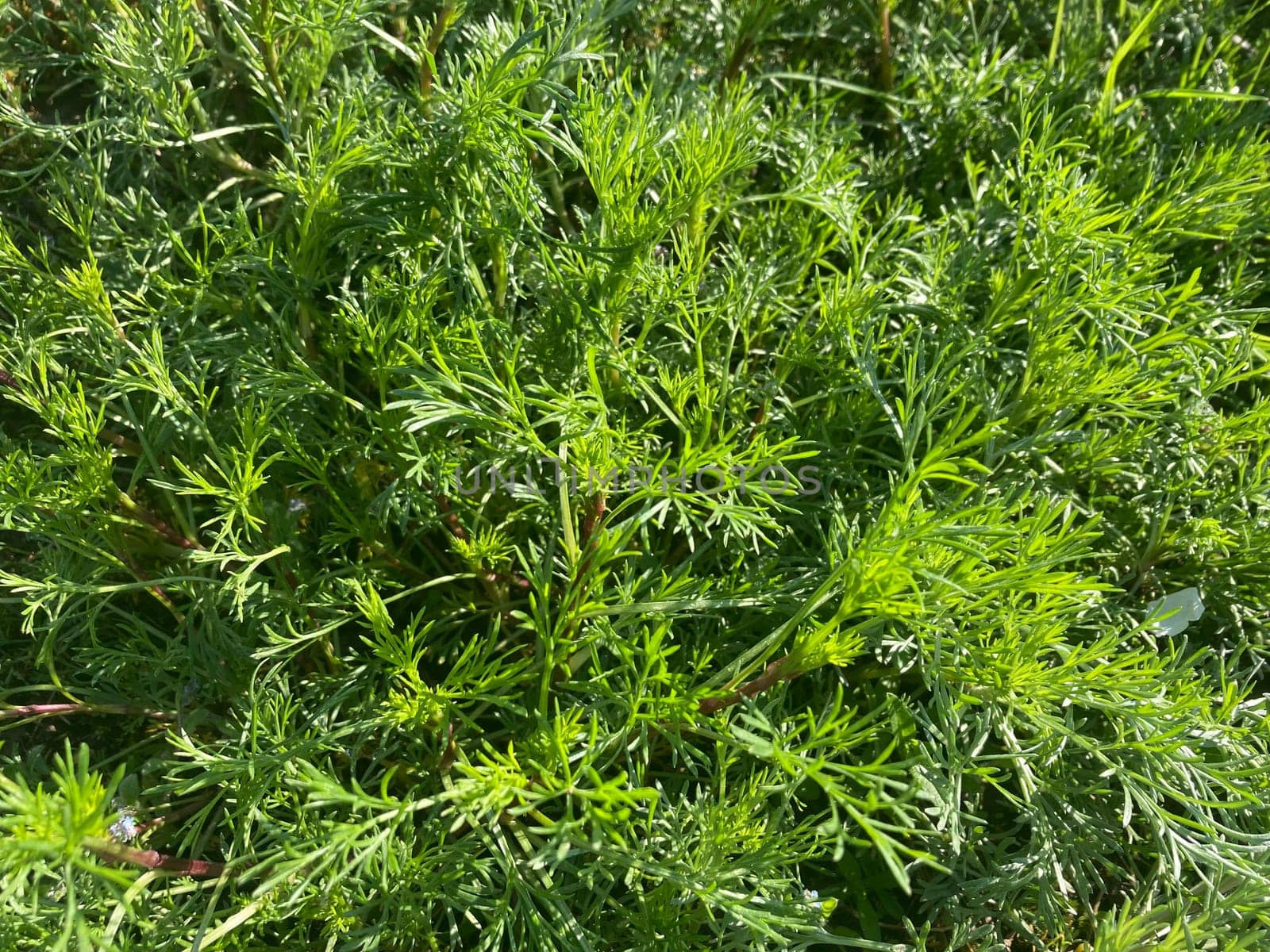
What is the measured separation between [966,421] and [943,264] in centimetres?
50

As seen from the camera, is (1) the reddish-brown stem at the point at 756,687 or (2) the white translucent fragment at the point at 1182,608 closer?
(1) the reddish-brown stem at the point at 756,687

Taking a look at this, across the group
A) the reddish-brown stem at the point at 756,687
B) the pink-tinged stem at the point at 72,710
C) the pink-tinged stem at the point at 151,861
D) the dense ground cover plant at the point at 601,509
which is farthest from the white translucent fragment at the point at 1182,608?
the pink-tinged stem at the point at 72,710

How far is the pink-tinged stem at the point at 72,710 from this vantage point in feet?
4.32

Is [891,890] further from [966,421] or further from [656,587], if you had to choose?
[966,421]

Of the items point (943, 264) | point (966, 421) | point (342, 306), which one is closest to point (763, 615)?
point (966, 421)

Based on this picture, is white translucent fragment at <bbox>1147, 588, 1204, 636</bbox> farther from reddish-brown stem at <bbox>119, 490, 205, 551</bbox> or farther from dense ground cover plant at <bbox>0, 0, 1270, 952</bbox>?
reddish-brown stem at <bbox>119, 490, 205, 551</bbox>

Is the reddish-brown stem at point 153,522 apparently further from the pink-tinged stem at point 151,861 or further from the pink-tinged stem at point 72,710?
the pink-tinged stem at point 151,861

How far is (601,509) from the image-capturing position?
1209mm

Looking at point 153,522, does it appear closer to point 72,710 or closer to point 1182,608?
point 72,710

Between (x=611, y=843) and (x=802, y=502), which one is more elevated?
(x=802, y=502)

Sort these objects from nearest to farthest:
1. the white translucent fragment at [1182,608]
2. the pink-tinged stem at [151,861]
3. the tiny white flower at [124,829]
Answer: the pink-tinged stem at [151,861], the tiny white flower at [124,829], the white translucent fragment at [1182,608]

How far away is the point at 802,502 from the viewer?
1405 mm

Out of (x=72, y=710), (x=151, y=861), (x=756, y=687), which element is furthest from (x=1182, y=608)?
(x=72, y=710)

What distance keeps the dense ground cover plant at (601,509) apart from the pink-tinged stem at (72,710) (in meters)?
0.01
